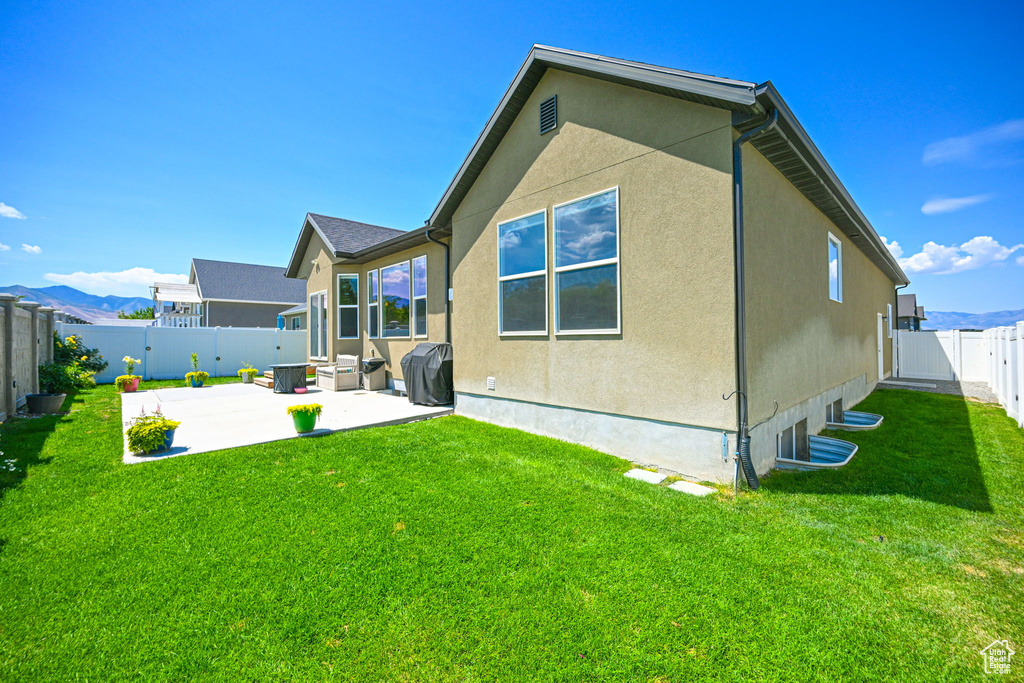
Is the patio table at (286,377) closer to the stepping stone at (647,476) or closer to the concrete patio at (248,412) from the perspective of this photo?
the concrete patio at (248,412)

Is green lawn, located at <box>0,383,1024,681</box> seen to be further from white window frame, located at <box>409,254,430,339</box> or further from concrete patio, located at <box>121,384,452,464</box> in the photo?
white window frame, located at <box>409,254,430,339</box>

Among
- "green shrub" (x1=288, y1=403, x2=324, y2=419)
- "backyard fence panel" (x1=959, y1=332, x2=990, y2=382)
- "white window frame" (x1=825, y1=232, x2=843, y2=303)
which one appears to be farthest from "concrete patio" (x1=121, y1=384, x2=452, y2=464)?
"backyard fence panel" (x1=959, y1=332, x2=990, y2=382)

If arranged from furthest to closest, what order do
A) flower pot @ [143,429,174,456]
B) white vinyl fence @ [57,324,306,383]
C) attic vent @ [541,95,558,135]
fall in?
white vinyl fence @ [57,324,306,383], attic vent @ [541,95,558,135], flower pot @ [143,429,174,456]

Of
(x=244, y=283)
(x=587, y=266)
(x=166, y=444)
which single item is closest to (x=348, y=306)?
(x=166, y=444)

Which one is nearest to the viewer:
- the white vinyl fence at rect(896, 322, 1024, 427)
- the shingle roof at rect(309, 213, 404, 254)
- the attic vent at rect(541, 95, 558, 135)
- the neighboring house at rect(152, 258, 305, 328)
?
the attic vent at rect(541, 95, 558, 135)

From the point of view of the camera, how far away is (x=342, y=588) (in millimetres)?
2895

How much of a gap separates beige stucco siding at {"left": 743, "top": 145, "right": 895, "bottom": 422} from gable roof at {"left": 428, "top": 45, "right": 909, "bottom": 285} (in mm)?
208

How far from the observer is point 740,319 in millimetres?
4617

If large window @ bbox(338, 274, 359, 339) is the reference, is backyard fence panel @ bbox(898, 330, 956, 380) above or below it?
below

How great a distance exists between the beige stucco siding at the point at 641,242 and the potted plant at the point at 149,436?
16.8ft

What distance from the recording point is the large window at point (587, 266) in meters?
5.84

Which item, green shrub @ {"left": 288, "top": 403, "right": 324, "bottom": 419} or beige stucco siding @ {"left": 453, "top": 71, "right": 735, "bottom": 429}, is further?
green shrub @ {"left": 288, "top": 403, "right": 324, "bottom": 419}

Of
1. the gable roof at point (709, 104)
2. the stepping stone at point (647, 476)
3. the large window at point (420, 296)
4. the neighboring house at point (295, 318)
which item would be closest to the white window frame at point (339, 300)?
the large window at point (420, 296)

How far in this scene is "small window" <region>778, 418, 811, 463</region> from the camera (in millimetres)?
5895
